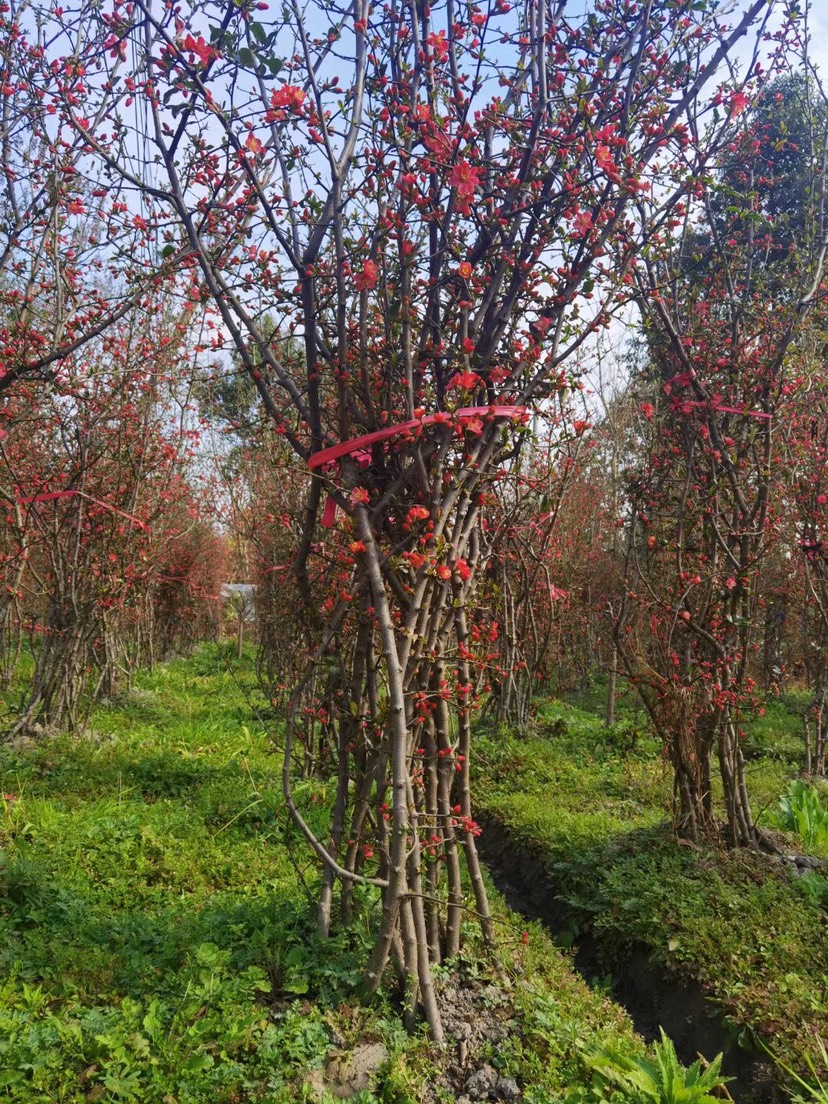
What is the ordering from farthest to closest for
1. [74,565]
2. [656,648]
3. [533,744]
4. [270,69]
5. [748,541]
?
[533,744]
[74,565]
[656,648]
[748,541]
[270,69]

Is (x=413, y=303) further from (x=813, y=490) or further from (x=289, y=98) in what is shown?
(x=813, y=490)

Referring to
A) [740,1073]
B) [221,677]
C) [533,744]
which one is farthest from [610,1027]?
[221,677]

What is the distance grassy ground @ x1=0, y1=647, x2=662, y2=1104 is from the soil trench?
0.34 m

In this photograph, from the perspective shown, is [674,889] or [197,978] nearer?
[197,978]

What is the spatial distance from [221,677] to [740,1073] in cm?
757

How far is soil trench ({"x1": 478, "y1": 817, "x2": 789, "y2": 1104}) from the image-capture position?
2949 mm

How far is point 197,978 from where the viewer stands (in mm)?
2699

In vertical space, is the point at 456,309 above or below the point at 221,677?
above

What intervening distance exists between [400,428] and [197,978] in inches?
79.5

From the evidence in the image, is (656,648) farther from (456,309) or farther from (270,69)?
(270,69)

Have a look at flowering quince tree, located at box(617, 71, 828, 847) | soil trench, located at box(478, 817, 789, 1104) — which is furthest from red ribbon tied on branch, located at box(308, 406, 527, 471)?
soil trench, located at box(478, 817, 789, 1104)

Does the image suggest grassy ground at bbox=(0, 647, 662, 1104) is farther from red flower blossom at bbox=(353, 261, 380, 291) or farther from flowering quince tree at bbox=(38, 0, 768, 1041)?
red flower blossom at bbox=(353, 261, 380, 291)

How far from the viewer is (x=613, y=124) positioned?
2.80 metres

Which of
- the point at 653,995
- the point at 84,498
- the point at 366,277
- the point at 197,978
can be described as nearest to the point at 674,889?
the point at 653,995
